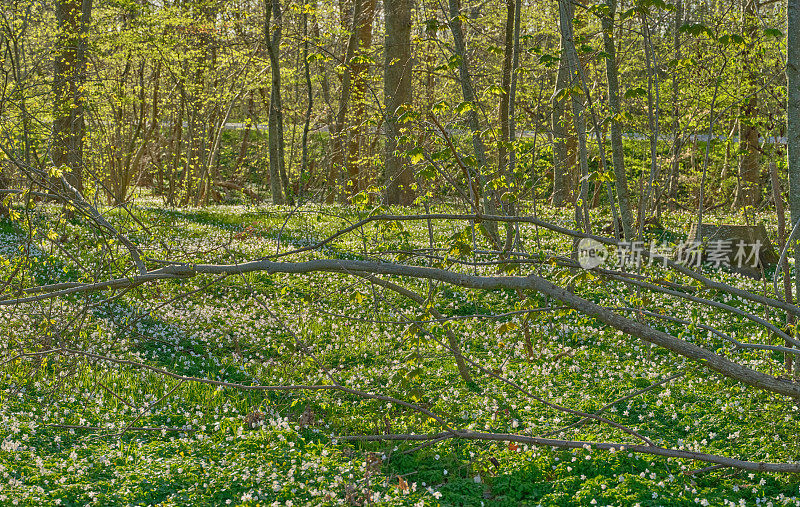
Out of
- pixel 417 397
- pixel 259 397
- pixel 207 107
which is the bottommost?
pixel 259 397

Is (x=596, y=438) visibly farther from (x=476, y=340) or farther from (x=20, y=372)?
(x=20, y=372)

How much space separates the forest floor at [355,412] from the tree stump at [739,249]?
3244 mm

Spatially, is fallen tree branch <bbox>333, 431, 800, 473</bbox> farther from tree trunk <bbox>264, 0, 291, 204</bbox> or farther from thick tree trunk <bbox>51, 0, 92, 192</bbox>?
tree trunk <bbox>264, 0, 291, 204</bbox>

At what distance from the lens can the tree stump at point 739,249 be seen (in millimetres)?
11344

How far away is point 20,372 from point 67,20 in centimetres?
1183

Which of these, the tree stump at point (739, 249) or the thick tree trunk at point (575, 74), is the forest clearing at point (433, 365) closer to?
the thick tree trunk at point (575, 74)

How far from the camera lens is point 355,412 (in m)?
5.73

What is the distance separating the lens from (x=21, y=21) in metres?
17.2

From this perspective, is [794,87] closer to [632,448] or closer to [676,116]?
A: [632,448]

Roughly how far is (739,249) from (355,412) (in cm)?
867

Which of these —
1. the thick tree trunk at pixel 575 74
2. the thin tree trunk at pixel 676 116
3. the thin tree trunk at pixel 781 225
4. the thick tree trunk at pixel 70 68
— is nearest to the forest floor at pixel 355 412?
the thin tree trunk at pixel 781 225

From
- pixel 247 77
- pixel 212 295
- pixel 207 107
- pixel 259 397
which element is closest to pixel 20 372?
pixel 259 397

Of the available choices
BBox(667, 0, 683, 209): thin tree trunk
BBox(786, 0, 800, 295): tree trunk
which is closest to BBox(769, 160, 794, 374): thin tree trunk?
BBox(786, 0, 800, 295): tree trunk

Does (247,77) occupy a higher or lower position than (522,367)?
A: higher
